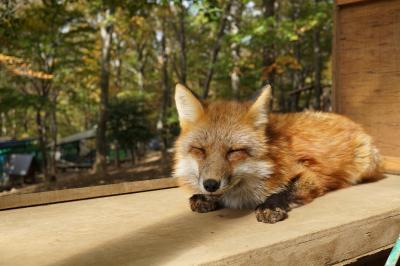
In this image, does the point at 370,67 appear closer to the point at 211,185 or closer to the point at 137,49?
the point at 211,185

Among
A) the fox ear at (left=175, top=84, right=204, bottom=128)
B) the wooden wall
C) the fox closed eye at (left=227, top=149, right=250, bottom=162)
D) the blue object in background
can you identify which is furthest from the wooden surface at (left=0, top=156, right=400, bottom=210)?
the wooden wall

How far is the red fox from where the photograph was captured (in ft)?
7.54

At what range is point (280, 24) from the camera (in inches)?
468

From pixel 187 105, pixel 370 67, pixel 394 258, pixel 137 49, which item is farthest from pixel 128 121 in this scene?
pixel 394 258

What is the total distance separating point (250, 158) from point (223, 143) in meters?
0.20

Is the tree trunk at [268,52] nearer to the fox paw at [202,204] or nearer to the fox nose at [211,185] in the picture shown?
the fox paw at [202,204]

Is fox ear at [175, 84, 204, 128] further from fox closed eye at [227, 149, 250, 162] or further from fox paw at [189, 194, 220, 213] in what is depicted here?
fox paw at [189, 194, 220, 213]

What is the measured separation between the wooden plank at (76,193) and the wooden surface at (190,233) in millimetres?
93

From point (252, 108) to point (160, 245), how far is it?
110 cm

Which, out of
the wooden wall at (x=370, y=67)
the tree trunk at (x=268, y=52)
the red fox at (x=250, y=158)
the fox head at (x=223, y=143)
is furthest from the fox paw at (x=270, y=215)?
the tree trunk at (x=268, y=52)

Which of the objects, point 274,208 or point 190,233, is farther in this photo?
point 274,208

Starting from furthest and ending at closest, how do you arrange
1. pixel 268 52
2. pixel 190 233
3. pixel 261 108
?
pixel 268 52 < pixel 261 108 < pixel 190 233

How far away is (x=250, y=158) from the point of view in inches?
93.7

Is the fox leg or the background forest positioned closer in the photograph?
the fox leg
